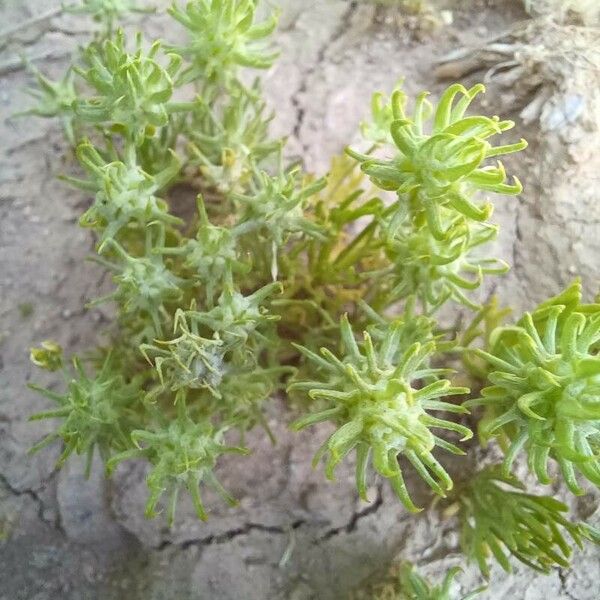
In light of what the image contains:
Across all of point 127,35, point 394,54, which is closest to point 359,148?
point 394,54

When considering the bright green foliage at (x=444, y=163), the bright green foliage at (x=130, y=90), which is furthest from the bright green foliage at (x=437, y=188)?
the bright green foliage at (x=130, y=90)

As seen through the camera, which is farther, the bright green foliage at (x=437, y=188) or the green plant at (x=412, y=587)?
the green plant at (x=412, y=587)

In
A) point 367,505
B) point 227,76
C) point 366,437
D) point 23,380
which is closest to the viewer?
point 366,437

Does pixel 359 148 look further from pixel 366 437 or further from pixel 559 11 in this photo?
pixel 366 437

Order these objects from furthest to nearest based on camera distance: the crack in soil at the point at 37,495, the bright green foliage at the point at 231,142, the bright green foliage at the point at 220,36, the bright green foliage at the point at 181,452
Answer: the crack in soil at the point at 37,495, the bright green foliage at the point at 231,142, the bright green foliage at the point at 220,36, the bright green foliage at the point at 181,452

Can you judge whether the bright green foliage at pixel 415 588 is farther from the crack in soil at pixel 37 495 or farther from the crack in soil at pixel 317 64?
the crack in soil at pixel 317 64

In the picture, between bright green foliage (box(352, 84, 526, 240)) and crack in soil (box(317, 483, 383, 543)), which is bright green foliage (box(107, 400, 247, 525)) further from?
bright green foliage (box(352, 84, 526, 240))

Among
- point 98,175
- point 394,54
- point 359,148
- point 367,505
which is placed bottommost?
point 367,505
